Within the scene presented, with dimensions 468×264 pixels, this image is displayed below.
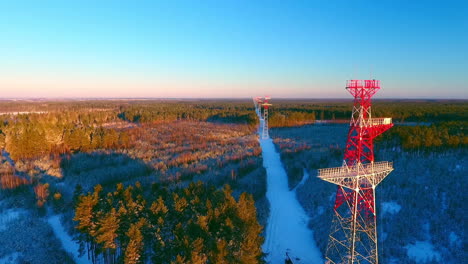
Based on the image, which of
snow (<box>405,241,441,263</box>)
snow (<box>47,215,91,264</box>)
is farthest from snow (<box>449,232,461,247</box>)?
snow (<box>47,215,91,264</box>)

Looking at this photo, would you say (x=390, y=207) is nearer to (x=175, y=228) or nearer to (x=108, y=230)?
(x=175, y=228)

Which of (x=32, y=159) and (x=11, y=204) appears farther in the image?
(x=32, y=159)

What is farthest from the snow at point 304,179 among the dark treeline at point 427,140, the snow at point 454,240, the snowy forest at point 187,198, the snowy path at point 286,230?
the snow at point 454,240

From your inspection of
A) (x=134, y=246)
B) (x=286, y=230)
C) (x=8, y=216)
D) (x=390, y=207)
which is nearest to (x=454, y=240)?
(x=390, y=207)

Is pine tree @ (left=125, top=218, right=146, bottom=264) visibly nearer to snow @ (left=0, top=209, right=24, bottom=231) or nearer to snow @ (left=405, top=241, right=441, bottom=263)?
snow @ (left=405, top=241, right=441, bottom=263)

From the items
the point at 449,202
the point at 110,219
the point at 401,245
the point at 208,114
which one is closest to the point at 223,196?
the point at 110,219

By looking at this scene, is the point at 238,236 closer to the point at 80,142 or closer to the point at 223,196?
the point at 223,196
